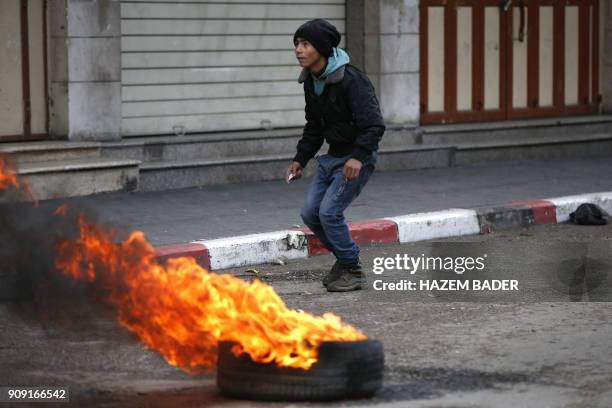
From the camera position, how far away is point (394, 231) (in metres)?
11.2

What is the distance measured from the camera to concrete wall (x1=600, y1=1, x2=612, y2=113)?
17562mm

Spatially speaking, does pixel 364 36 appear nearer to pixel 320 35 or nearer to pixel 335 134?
pixel 335 134

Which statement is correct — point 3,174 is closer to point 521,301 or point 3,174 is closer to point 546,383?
point 521,301

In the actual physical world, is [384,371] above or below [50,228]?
below

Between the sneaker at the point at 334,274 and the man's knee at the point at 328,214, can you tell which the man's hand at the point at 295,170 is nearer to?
the man's knee at the point at 328,214

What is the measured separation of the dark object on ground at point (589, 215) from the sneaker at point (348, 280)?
12.6ft

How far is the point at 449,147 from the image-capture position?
1555cm

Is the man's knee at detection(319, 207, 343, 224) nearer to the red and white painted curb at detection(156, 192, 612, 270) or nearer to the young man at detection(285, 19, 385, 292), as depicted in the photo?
the young man at detection(285, 19, 385, 292)

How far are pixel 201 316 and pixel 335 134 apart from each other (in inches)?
103

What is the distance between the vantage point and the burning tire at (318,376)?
5.98 metres

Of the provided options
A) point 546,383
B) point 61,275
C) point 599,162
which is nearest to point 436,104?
point 599,162

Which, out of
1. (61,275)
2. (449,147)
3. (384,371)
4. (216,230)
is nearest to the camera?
(384,371)

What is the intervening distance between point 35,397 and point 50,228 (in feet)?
7.28

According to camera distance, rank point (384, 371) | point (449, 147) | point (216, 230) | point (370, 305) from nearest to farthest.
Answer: point (384, 371) → point (370, 305) → point (216, 230) → point (449, 147)
